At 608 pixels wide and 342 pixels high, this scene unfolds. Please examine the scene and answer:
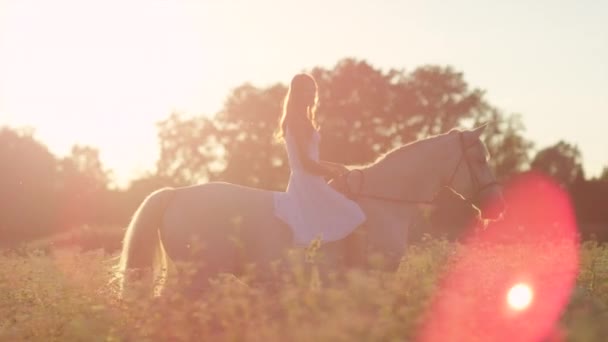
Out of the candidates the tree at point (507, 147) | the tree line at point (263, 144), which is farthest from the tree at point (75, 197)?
the tree at point (507, 147)

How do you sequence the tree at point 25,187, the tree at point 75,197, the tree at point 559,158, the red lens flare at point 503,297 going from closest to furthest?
the red lens flare at point 503,297 → the tree at point 25,187 → the tree at point 75,197 → the tree at point 559,158

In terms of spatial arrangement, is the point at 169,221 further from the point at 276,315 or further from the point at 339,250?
the point at 276,315

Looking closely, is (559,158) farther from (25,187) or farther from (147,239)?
(147,239)

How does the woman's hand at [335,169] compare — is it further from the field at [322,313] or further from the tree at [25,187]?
the tree at [25,187]

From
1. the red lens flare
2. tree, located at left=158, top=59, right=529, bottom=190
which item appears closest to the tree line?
tree, located at left=158, top=59, right=529, bottom=190

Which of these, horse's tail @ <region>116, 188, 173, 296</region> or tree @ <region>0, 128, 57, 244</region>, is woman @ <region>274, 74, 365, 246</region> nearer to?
horse's tail @ <region>116, 188, 173, 296</region>

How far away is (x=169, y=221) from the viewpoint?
8266 millimetres

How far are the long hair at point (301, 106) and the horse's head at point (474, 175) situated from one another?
1.87 metres

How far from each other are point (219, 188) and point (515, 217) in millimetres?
35907

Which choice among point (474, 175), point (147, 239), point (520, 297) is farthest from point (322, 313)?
point (474, 175)

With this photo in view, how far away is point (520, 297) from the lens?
6.91m

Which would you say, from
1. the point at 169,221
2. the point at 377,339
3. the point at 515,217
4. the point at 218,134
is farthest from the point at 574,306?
the point at 218,134

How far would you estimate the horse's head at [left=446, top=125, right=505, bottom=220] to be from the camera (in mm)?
9062

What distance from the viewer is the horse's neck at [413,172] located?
867 centimetres
